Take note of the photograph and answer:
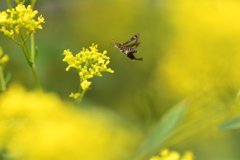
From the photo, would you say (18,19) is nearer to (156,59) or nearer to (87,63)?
(87,63)

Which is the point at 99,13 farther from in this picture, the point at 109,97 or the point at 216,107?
the point at 216,107

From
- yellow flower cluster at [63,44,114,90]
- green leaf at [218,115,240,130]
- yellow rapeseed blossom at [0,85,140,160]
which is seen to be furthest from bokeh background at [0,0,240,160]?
yellow rapeseed blossom at [0,85,140,160]

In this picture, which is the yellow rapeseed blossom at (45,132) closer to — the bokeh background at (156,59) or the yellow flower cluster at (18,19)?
the yellow flower cluster at (18,19)

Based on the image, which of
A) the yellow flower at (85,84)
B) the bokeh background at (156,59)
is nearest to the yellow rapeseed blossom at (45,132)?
the yellow flower at (85,84)

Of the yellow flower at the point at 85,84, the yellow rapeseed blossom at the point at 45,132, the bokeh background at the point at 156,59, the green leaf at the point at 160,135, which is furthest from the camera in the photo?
the bokeh background at the point at 156,59

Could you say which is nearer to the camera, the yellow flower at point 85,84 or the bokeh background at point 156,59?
the yellow flower at point 85,84

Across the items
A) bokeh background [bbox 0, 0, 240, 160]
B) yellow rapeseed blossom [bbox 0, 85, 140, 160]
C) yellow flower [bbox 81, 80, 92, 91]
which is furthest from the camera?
bokeh background [bbox 0, 0, 240, 160]

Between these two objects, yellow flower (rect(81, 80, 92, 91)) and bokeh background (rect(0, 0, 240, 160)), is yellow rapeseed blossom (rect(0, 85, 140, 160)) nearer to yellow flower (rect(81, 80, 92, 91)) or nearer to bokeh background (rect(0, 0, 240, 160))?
yellow flower (rect(81, 80, 92, 91))
